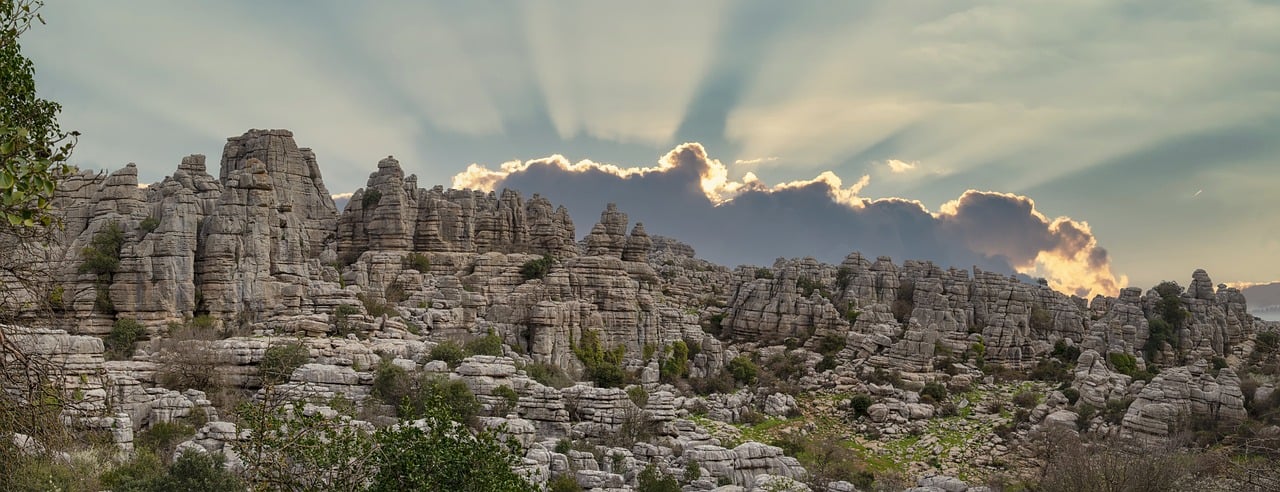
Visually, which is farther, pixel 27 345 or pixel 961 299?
pixel 961 299

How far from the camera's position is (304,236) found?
123 ft

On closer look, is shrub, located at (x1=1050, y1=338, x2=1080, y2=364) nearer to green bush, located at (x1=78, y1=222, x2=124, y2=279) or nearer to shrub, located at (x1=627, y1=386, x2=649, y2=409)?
shrub, located at (x1=627, y1=386, x2=649, y2=409)

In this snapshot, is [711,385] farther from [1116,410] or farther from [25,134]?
[25,134]

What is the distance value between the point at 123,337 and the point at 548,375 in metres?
16.4

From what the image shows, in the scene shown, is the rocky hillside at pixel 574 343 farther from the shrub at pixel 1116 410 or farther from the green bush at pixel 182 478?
the green bush at pixel 182 478

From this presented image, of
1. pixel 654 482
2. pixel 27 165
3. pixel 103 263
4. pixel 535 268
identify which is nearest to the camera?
pixel 27 165

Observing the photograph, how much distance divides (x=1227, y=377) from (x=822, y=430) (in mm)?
17592

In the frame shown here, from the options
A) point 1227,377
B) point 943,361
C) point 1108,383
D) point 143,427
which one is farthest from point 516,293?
point 1227,377

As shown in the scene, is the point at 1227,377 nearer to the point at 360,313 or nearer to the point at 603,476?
the point at 603,476

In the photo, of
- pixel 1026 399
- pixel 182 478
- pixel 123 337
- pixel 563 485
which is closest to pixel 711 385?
pixel 1026 399

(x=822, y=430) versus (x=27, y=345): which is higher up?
(x=27, y=345)

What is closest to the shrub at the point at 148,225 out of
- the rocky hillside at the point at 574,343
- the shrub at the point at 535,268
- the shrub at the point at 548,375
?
the rocky hillside at the point at 574,343

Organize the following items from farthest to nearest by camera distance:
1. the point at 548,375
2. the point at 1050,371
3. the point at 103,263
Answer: the point at 1050,371, the point at 548,375, the point at 103,263

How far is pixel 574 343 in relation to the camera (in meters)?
39.6
